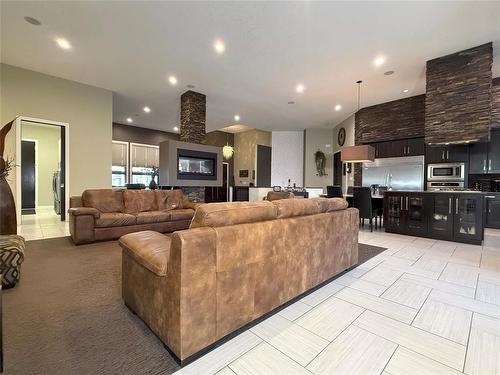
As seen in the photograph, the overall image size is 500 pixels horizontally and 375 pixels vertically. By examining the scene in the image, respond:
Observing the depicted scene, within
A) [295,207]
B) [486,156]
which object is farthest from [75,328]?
[486,156]

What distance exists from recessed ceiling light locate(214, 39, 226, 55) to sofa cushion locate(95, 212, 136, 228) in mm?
3179

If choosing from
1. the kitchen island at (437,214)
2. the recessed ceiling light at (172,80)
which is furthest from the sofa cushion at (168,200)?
the kitchen island at (437,214)

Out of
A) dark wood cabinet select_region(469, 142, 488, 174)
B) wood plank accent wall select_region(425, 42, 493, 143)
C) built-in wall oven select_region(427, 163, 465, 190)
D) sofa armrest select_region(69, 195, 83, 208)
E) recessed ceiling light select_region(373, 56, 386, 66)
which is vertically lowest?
sofa armrest select_region(69, 195, 83, 208)

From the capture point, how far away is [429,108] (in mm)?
4195

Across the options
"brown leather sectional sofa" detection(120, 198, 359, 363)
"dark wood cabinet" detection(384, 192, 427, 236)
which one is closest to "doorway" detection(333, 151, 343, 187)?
"dark wood cabinet" detection(384, 192, 427, 236)

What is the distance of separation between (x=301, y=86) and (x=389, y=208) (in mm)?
3278

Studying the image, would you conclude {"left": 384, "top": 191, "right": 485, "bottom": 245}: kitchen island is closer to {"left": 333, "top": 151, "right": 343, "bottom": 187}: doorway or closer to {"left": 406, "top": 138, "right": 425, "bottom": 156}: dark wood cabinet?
{"left": 406, "top": 138, "right": 425, "bottom": 156}: dark wood cabinet

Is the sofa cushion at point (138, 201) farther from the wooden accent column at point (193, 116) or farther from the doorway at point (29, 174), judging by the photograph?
the doorway at point (29, 174)

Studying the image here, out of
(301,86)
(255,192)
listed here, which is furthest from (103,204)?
(255,192)

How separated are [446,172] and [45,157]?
1213cm

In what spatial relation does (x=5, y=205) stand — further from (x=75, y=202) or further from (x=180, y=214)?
(x=180, y=214)

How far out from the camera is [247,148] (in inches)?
414

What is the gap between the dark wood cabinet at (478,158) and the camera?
5.12 m

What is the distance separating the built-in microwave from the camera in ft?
17.2
